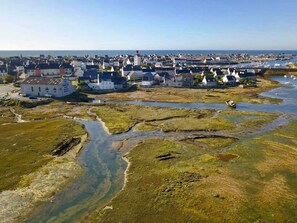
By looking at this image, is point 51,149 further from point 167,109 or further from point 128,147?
point 167,109

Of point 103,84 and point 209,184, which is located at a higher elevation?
point 103,84

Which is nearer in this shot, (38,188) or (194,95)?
(38,188)

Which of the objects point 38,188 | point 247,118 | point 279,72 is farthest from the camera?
point 279,72

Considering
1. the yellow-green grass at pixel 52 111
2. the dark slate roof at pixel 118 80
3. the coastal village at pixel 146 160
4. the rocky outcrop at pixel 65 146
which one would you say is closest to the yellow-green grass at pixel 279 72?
the coastal village at pixel 146 160

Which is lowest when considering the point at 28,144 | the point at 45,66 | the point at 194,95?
the point at 28,144

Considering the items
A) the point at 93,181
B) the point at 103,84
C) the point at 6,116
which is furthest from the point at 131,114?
the point at 103,84

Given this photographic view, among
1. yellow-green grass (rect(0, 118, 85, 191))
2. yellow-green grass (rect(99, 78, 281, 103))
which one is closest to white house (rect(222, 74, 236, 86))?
yellow-green grass (rect(99, 78, 281, 103))

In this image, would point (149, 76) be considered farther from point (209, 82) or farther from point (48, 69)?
point (48, 69)
